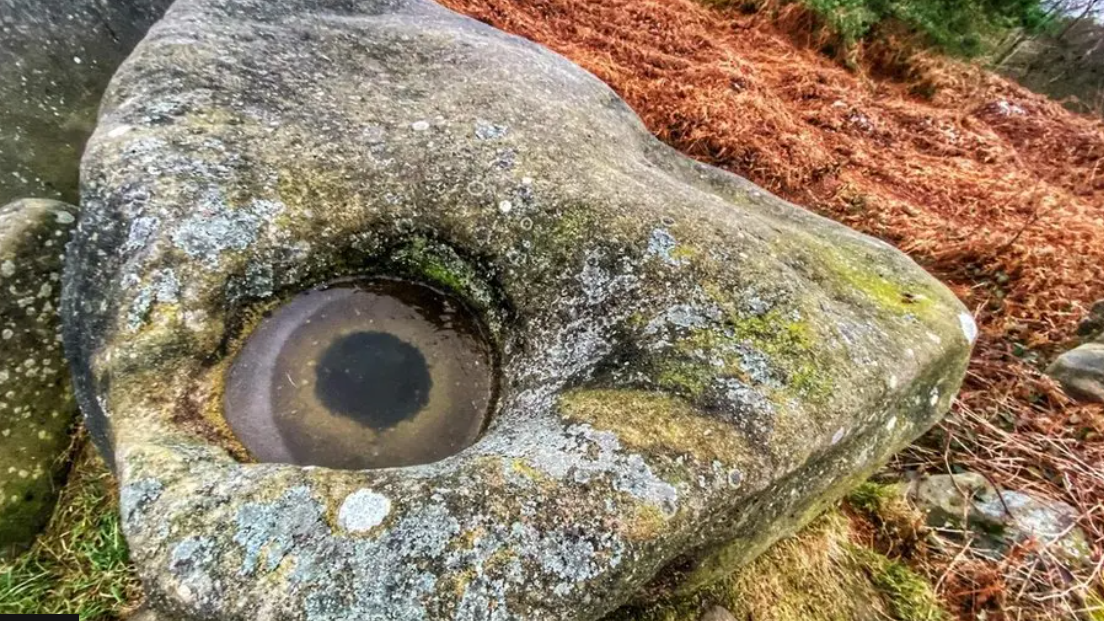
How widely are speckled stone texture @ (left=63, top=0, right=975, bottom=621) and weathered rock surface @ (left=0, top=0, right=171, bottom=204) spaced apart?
5.51 ft

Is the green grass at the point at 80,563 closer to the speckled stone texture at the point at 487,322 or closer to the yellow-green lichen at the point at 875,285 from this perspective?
the speckled stone texture at the point at 487,322

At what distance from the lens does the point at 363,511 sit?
1938 mm

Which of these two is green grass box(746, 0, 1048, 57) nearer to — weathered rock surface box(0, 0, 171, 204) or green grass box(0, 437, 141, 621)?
weathered rock surface box(0, 0, 171, 204)

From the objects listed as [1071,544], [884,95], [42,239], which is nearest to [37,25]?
[42,239]

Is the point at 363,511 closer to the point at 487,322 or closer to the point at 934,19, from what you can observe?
the point at 487,322

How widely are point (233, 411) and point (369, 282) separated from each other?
824mm

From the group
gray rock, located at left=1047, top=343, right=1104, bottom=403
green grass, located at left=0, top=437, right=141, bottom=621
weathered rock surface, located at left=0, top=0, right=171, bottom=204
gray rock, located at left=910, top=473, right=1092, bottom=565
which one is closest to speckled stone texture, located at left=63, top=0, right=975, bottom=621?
gray rock, located at left=910, top=473, right=1092, bottom=565

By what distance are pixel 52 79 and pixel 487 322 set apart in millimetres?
4004

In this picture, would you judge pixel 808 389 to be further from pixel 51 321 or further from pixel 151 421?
pixel 51 321

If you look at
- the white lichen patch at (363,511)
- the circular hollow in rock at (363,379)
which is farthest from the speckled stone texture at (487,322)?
the circular hollow in rock at (363,379)

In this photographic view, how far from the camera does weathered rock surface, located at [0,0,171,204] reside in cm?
423

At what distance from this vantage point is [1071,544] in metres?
3.74

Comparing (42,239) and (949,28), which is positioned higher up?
(949,28)

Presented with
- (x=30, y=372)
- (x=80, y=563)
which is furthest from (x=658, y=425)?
(x=30, y=372)
